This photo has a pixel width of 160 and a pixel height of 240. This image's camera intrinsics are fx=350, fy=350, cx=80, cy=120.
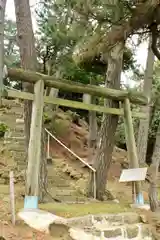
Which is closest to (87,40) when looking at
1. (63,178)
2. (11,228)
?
(11,228)

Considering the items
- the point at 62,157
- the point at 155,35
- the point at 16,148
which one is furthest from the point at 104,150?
the point at 62,157

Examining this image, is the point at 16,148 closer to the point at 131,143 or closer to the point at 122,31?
the point at 131,143

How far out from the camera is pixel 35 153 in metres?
5.68

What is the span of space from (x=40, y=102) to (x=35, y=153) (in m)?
0.88

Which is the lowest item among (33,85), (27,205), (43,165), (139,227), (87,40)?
(139,227)

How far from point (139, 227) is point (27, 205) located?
71.5 inches

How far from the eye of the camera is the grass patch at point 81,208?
5.48m

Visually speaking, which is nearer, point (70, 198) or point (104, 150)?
point (104, 150)

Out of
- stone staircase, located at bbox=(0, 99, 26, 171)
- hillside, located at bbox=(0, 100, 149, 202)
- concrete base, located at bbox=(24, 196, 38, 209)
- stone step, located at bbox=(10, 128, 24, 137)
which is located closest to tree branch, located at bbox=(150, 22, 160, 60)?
hillside, located at bbox=(0, 100, 149, 202)

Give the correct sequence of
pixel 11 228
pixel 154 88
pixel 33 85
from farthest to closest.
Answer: pixel 154 88 → pixel 33 85 → pixel 11 228

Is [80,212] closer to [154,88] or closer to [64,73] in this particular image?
[64,73]

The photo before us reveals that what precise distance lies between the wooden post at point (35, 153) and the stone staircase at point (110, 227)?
0.82 metres

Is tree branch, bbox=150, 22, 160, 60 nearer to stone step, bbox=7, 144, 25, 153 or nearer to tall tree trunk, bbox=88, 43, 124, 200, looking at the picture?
tall tree trunk, bbox=88, 43, 124, 200

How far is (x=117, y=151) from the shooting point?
42.2ft
